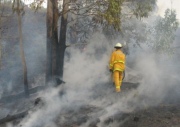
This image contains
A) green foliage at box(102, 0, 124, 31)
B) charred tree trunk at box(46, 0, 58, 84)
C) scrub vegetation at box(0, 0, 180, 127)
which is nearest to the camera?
scrub vegetation at box(0, 0, 180, 127)

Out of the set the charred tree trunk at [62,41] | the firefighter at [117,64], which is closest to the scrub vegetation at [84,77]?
the charred tree trunk at [62,41]

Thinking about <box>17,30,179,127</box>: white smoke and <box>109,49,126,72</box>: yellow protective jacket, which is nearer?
<box>17,30,179,127</box>: white smoke

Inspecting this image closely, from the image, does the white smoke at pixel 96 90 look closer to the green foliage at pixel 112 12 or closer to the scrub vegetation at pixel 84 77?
the scrub vegetation at pixel 84 77

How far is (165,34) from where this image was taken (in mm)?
17484

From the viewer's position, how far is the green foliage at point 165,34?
1702cm

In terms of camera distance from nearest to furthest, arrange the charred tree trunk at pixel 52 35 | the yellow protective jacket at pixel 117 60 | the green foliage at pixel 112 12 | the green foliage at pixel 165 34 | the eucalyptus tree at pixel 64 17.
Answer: the yellow protective jacket at pixel 117 60 < the green foliage at pixel 112 12 < the eucalyptus tree at pixel 64 17 < the charred tree trunk at pixel 52 35 < the green foliage at pixel 165 34

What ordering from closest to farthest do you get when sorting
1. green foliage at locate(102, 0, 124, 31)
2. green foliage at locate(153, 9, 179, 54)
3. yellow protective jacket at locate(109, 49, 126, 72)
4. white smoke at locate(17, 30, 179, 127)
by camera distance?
white smoke at locate(17, 30, 179, 127), yellow protective jacket at locate(109, 49, 126, 72), green foliage at locate(102, 0, 124, 31), green foliage at locate(153, 9, 179, 54)

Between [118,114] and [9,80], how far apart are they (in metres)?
10.5

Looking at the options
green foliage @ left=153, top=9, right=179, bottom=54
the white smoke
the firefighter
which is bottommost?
the white smoke

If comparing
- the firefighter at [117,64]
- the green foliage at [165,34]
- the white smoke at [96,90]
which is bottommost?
the white smoke at [96,90]

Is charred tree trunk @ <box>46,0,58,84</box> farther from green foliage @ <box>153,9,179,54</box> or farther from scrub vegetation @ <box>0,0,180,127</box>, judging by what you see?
green foliage @ <box>153,9,179,54</box>

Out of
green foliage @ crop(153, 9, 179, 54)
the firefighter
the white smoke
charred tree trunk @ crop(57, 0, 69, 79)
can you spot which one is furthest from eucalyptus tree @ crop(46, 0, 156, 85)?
green foliage @ crop(153, 9, 179, 54)

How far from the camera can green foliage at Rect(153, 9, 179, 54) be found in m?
17.0

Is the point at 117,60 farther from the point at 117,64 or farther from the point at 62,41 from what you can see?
the point at 62,41
